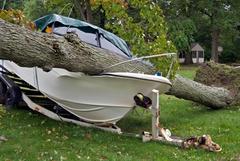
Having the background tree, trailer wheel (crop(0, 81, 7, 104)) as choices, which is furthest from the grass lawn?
the background tree

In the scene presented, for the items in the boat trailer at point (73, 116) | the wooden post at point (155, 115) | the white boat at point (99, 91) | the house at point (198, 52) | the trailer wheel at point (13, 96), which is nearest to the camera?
the boat trailer at point (73, 116)

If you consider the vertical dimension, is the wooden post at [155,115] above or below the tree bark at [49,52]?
below

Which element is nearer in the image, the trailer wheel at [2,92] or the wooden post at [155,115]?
the wooden post at [155,115]

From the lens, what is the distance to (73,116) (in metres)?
9.37

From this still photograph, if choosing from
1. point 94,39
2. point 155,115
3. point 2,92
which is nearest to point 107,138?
point 155,115

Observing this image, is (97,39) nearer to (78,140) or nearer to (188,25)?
(78,140)

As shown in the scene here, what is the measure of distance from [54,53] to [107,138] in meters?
1.93

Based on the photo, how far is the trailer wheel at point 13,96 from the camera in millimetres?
10758

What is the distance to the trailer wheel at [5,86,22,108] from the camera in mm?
10758

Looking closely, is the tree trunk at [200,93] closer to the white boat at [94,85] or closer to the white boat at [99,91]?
the white boat at [94,85]

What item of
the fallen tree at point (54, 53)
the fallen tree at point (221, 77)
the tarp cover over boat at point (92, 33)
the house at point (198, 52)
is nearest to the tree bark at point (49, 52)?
the fallen tree at point (54, 53)

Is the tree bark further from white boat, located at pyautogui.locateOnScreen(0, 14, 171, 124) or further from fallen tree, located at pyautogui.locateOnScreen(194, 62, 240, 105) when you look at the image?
fallen tree, located at pyautogui.locateOnScreen(194, 62, 240, 105)

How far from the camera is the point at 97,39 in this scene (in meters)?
9.59

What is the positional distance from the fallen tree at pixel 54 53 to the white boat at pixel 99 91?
1.10 ft
